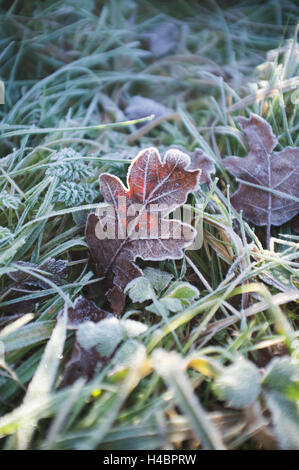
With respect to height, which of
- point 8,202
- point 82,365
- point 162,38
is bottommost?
point 82,365

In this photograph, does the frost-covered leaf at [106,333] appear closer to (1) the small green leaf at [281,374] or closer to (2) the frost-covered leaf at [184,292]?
(2) the frost-covered leaf at [184,292]

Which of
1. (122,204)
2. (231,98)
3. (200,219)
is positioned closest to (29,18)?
(231,98)

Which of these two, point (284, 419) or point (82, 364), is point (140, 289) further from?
point (284, 419)

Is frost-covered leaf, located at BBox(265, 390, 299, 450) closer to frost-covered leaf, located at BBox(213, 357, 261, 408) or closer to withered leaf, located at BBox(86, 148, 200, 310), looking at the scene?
frost-covered leaf, located at BBox(213, 357, 261, 408)

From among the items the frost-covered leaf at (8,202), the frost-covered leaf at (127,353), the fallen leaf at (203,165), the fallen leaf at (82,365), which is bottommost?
the fallen leaf at (82,365)

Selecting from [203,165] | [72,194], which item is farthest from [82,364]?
[203,165]

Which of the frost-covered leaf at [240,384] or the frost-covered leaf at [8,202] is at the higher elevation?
the frost-covered leaf at [8,202]

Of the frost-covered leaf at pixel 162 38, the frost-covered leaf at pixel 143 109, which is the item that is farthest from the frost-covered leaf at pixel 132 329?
the frost-covered leaf at pixel 162 38
